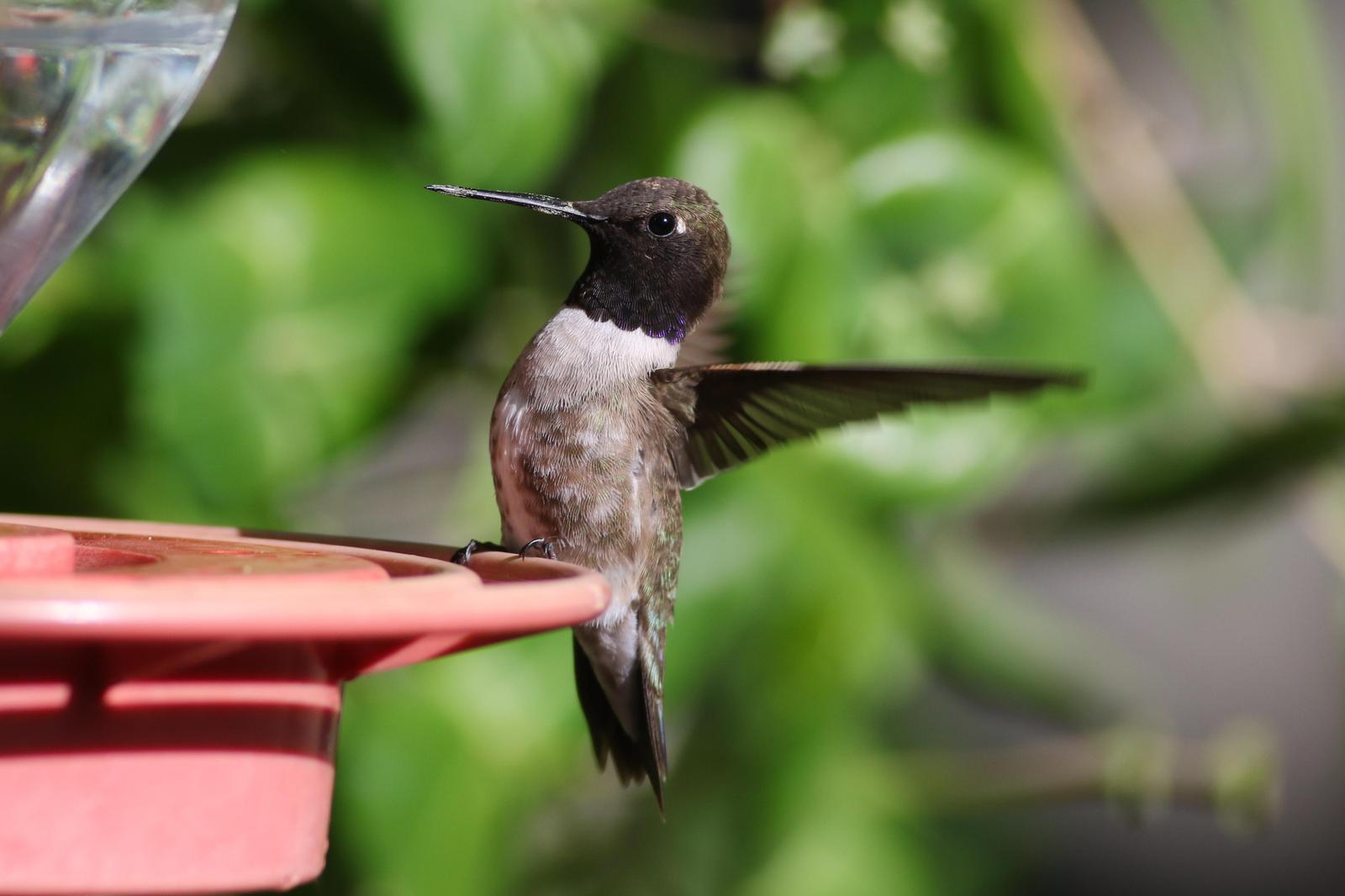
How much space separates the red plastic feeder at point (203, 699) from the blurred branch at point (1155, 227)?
1503 mm

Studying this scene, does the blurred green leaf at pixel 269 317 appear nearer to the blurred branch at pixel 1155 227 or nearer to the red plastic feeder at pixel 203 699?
the red plastic feeder at pixel 203 699

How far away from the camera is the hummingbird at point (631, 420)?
1387 millimetres

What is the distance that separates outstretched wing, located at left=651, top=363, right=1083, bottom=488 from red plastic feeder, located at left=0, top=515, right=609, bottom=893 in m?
0.34

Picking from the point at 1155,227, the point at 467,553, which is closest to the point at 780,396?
the point at 467,553

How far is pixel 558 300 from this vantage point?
1985mm

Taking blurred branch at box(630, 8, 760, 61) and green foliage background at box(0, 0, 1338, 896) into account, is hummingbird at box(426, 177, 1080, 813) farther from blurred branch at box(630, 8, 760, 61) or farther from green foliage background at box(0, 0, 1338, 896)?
blurred branch at box(630, 8, 760, 61)

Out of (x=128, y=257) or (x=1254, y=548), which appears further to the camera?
(x=1254, y=548)

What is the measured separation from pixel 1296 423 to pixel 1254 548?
884 mm

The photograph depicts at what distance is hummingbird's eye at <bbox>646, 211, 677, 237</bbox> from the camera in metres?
1.50

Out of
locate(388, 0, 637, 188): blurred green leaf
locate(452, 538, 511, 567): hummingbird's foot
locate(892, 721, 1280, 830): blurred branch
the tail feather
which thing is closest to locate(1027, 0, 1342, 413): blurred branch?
locate(892, 721, 1280, 830): blurred branch

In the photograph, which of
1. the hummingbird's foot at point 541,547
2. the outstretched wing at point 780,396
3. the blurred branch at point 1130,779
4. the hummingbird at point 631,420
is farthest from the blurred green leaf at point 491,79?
the blurred branch at point 1130,779

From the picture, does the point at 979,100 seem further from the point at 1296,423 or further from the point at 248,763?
the point at 248,763

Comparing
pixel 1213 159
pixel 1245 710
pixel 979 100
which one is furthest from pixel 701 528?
pixel 1245 710

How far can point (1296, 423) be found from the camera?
224cm
